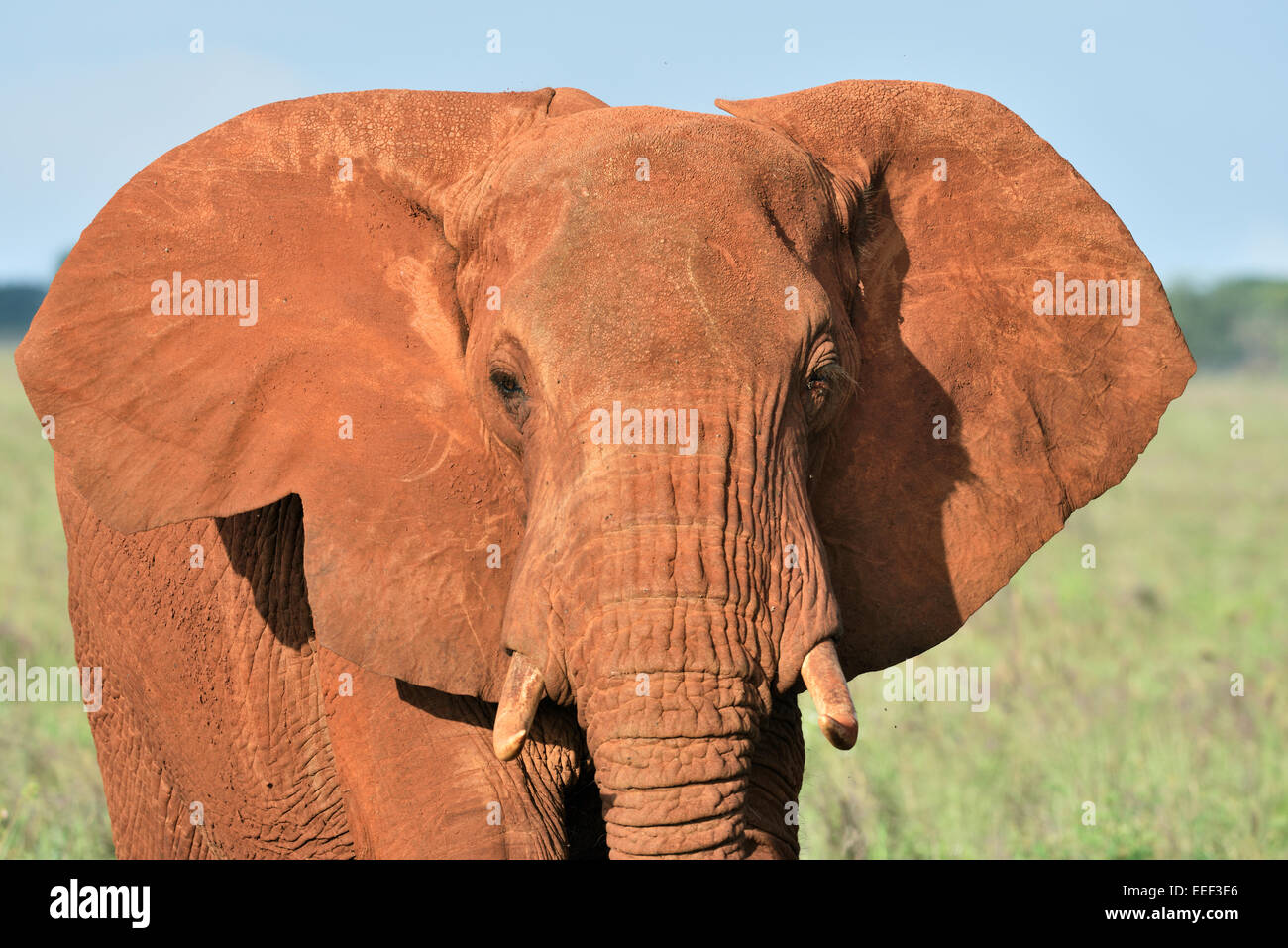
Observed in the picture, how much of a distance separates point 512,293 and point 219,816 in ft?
6.98

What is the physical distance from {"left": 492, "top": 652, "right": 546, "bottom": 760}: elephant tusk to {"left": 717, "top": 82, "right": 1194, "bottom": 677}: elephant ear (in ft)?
3.27

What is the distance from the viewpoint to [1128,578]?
49.9ft

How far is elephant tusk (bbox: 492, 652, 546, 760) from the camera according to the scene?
12.8ft

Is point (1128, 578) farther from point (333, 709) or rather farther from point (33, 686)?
point (333, 709)

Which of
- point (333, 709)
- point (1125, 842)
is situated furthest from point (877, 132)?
point (1125, 842)

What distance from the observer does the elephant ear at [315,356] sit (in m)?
4.44

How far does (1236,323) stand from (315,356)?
2620 inches

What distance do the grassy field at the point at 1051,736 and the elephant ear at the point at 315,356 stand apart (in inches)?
64.1

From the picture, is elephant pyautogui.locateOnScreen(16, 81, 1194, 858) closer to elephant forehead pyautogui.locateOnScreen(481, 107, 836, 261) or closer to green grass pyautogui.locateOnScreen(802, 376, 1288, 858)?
elephant forehead pyautogui.locateOnScreen(481, 107, 836, 261)

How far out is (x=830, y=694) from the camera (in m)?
3.81
